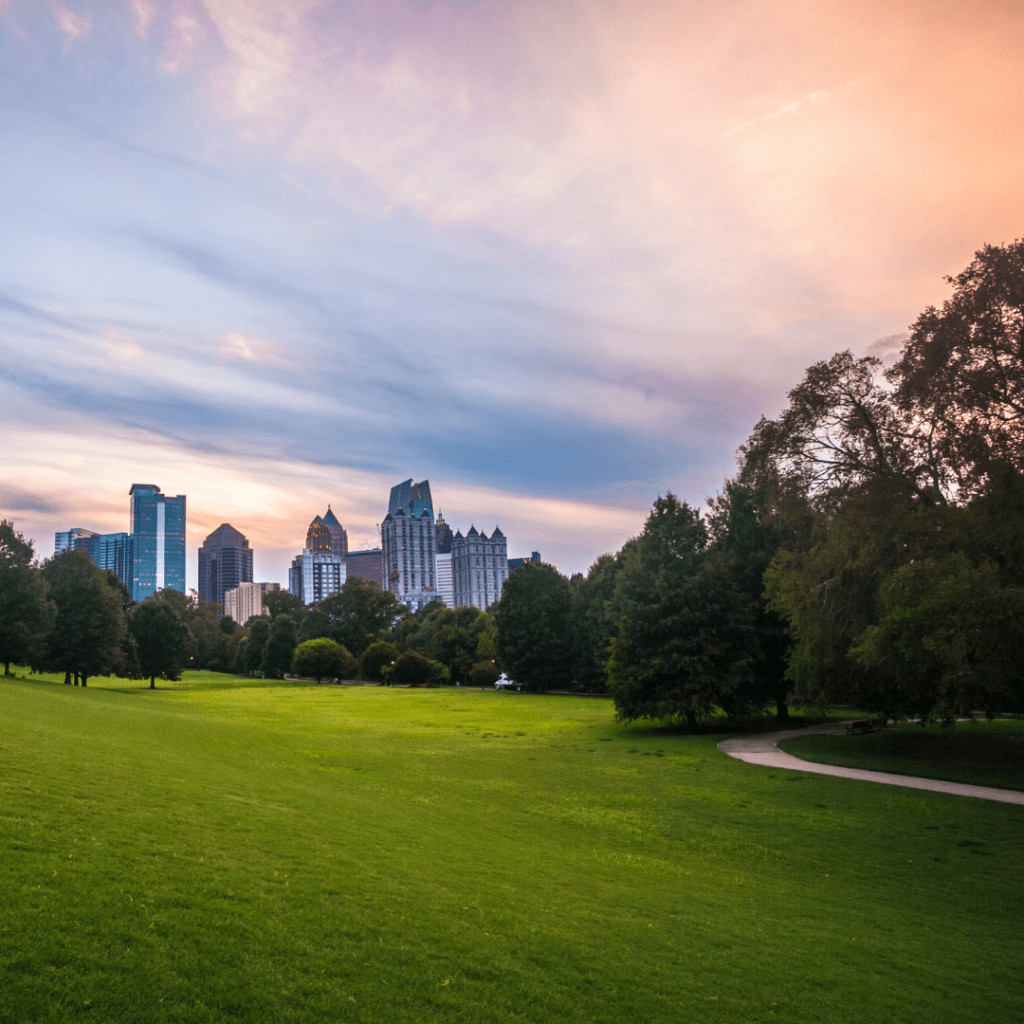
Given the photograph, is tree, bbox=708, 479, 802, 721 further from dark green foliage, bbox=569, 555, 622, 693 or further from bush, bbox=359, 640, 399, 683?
bush, bbox=359, 640, 399, 683

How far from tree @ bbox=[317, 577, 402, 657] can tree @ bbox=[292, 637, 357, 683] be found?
1731 centimetres

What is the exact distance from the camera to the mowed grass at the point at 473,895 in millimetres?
6715

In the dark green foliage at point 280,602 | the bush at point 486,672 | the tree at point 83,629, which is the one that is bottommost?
the bush at point 486,672

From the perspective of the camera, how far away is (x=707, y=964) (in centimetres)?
922

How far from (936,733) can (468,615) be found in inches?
3242

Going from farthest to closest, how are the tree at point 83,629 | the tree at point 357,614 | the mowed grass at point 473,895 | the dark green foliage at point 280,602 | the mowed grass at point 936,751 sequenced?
the dark green foliage at point 280,602, the tree at point 357,614, the tree at point 83,629, the mowed grass at point 936,751, the mowed grass at point 473,895

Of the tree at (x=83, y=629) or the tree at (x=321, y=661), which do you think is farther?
the tree at (x=321, y=661)

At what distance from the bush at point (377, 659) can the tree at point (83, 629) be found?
41913 mm

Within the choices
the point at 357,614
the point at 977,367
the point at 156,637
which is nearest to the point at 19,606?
the point at 156,637

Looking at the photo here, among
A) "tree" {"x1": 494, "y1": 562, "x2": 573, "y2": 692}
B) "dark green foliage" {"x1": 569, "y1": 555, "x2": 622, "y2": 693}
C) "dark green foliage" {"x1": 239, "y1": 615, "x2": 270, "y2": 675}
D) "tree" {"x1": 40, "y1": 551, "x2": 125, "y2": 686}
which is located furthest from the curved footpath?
"dark green foliage" {"x1": 239, "y1": 615, "x2": 270, "y2": 675}

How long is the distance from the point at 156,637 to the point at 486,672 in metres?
40.7

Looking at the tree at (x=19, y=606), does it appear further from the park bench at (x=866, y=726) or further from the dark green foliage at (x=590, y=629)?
the park bench at (x=866, y=726)

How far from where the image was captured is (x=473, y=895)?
1060 cm

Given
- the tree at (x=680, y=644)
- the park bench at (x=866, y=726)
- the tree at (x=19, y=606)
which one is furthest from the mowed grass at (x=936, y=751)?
the tree at (x=19, y=606)
